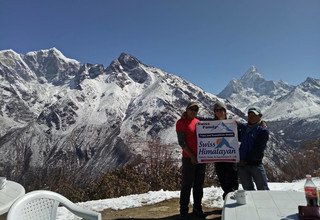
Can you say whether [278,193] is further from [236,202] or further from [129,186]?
[129,186]

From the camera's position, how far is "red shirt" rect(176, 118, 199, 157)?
8.23 metres

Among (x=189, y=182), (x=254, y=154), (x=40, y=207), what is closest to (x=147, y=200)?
(x=189, y=182)

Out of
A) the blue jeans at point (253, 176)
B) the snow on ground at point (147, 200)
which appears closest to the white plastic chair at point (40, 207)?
the blue jeans at point (253, 176)

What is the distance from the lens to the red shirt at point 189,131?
823cm

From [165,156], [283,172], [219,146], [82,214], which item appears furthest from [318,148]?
[82,214]

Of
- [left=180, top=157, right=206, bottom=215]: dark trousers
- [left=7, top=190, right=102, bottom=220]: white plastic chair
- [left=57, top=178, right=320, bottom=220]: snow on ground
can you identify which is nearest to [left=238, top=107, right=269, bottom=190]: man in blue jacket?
[left=180, top=157, right=206, bottom=215]: dark trousers

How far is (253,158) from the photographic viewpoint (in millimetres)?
7934

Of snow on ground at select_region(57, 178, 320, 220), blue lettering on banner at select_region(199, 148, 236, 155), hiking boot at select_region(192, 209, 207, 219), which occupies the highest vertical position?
blue lettering on banner at select_region(199, 148, 236, 155)

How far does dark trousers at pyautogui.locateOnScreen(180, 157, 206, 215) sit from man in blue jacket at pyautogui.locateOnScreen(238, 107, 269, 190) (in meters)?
0.89

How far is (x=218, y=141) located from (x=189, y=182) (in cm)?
122

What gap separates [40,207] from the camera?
469 centimetres

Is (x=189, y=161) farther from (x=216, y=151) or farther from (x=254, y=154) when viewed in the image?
(x=254, y=154)

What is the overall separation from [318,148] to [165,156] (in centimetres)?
686

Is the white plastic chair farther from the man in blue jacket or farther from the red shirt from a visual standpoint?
the man in blue jacket
